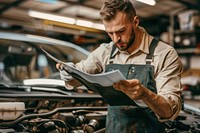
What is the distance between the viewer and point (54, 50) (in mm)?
3453

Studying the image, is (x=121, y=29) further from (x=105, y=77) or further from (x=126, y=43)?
(x=105, y=77)

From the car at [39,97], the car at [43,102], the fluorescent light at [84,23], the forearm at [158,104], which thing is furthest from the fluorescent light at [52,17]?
the forearm at [158,104]

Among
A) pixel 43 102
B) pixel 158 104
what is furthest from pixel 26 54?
pixel 158 104

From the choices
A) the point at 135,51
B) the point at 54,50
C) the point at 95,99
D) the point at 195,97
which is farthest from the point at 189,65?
the point at 135,51

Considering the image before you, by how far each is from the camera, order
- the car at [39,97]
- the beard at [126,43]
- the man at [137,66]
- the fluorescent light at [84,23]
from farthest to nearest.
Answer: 1. the fluorescent light at [84,23]
2. the car at [39,97]
3. the beard at [126,43]
4. the man at [137,66]

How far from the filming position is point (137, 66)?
5.56 feet

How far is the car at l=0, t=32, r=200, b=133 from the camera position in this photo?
6.42ft

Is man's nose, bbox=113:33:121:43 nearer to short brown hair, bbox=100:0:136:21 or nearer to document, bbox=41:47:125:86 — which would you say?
short brown hair, bbox=100:0:136:21

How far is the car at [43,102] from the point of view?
1.96 m

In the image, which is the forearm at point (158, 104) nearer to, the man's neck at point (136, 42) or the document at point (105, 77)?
the document at point (105, 77)

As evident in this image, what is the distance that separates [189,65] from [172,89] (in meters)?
5.78

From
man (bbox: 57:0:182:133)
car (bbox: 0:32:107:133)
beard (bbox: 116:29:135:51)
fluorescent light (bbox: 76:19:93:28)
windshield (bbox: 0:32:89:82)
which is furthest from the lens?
fluorescent light (bbox: 76:19:93:28)

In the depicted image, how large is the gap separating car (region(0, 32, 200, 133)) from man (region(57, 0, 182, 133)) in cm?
35

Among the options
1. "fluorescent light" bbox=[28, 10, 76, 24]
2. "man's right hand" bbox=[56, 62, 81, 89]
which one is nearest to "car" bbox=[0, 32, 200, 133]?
"man's right hand" bbox=[56, 62, 81, 89]
